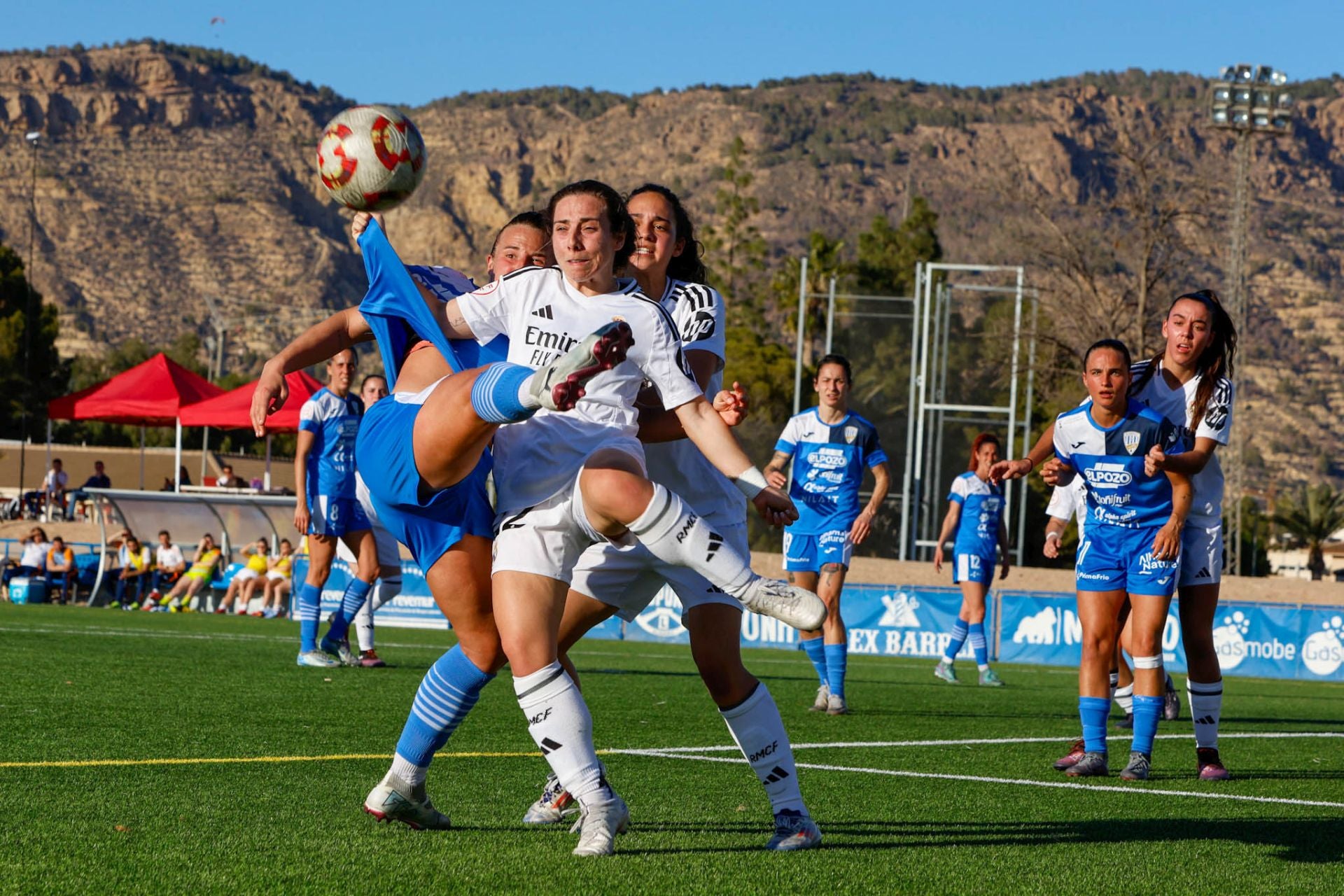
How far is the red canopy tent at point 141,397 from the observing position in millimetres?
26516

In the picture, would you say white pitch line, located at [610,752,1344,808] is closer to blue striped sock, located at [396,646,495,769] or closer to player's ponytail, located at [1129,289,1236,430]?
player's ponytail, located at [1129,289,1236,430]

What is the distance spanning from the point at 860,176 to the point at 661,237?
168 metres

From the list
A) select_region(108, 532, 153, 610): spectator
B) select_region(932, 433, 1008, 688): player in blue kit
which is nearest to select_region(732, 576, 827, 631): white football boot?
select_region(932, 433, 1008, 688): player in blue kit

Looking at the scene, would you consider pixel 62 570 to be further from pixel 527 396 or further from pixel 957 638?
pixel 527 396

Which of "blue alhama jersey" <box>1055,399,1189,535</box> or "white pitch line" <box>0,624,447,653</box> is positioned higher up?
"blue alhama jersey" <box>1055,399,1189,535</box>

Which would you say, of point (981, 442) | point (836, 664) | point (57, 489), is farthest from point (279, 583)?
point (57, 489)

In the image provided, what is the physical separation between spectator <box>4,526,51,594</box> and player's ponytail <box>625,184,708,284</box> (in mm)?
21019

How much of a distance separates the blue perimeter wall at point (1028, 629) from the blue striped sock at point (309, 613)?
736 cm

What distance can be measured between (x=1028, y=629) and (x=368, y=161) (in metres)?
16.2

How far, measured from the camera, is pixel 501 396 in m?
3.90

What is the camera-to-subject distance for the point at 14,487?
57.6 m

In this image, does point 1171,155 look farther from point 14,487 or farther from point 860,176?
point 14,487

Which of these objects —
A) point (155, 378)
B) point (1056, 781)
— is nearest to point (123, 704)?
point (1056, 781)

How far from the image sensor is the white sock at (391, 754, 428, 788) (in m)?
4.46
